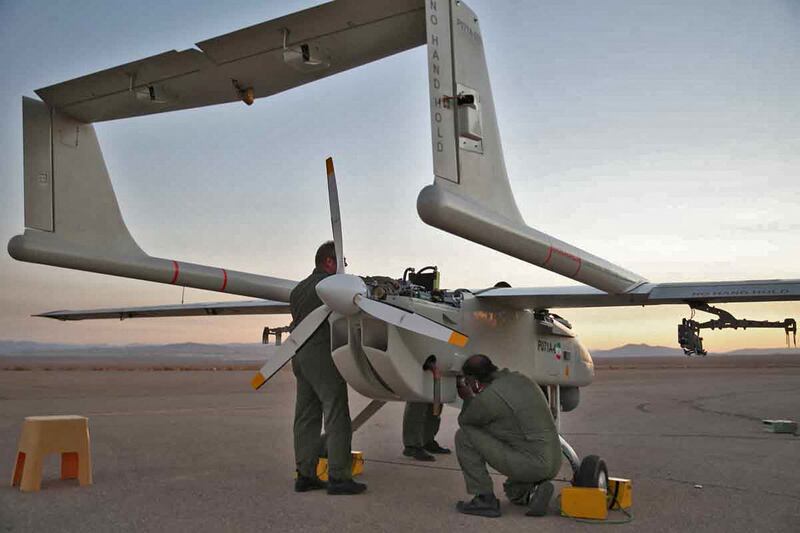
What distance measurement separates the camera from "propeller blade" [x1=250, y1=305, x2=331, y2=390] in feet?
25.8

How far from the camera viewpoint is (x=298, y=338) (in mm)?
7910

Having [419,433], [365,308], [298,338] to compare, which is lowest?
[419,433]

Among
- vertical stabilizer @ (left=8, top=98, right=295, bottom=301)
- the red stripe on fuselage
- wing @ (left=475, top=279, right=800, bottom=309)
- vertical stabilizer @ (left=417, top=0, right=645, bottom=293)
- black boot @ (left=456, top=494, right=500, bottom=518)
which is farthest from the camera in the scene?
the red stripe on fuselage

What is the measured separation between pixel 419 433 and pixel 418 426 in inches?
4.2

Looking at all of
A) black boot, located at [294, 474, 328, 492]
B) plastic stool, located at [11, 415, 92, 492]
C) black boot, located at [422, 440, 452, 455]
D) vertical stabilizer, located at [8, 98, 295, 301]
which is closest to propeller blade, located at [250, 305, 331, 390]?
black boot, located at [294, 474, 328, 492]

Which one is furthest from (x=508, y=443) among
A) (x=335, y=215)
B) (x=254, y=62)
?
(x=254, y=62)

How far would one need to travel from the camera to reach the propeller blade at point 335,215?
7949 millimetres

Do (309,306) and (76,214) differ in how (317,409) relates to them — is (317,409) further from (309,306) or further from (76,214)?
(76,214)

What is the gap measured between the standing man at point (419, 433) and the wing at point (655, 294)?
7.54 feet

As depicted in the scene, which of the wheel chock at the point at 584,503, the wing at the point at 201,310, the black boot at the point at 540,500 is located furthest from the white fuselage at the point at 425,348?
the wing at the point at 201,310

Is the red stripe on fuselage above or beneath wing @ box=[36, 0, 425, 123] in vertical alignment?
beneath

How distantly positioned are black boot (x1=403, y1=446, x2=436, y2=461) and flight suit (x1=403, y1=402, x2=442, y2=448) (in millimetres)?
45

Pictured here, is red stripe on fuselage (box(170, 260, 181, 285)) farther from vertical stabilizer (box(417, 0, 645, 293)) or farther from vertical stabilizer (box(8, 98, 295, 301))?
vertical stabilizer (box(417, 0, 645, 293))

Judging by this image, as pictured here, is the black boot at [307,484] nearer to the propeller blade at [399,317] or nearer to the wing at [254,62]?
the propeller blade at [399,317]
